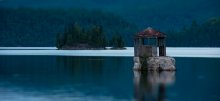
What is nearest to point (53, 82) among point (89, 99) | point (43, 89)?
point (43, 89)

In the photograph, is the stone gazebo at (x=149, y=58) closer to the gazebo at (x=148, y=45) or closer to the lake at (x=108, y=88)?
the gazebo at (x=148, y=45)

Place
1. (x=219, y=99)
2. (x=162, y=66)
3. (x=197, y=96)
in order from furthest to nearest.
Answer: (x=162, y=66)
(x=197, y=96)
(x=219, y=99)

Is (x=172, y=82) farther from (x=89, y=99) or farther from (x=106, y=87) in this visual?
(x=89, y=99)

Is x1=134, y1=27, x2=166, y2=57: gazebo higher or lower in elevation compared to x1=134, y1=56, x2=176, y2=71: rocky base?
higher

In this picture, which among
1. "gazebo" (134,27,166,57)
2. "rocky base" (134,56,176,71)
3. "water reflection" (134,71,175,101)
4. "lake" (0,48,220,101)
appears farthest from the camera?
"gazebo" (134,27,166,57)

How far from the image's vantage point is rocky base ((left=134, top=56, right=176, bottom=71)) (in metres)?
49.9

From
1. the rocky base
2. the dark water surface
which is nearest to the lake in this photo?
the dark water surface

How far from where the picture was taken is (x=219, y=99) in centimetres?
2927

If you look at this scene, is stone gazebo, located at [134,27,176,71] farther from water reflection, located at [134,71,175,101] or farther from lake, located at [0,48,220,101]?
lake, located at [0,48,220,101]

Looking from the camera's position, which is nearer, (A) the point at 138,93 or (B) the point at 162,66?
(A) the point at 138,93

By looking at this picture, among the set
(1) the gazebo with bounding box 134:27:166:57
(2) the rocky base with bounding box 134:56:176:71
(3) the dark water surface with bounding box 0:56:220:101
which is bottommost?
(3) the dark water surface with bounding box 0:56:220:101

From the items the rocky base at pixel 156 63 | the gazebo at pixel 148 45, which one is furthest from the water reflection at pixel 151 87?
the gazebo at pixel 148 45

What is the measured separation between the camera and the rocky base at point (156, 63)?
49.9 metres

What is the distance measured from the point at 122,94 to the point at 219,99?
6011 millimetres
